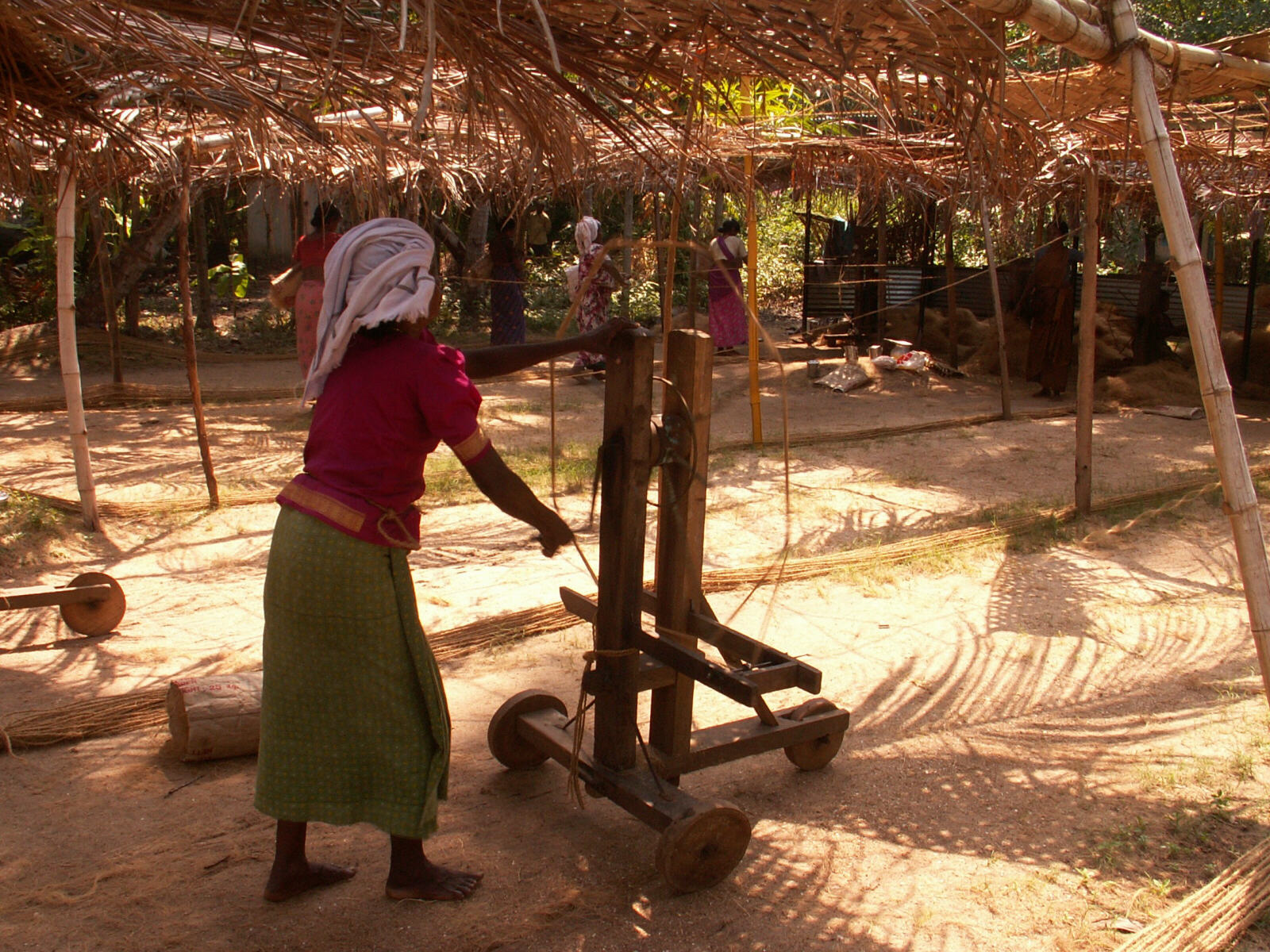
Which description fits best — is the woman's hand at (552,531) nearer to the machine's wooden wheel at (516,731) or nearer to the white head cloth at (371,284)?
the white head cloth at (371,284)

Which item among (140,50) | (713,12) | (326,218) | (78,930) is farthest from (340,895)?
(326,218)

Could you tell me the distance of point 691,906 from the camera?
2.33 metres

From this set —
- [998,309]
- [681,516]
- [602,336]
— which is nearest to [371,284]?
[602,336]

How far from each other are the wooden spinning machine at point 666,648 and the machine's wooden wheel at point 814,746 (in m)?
0.15

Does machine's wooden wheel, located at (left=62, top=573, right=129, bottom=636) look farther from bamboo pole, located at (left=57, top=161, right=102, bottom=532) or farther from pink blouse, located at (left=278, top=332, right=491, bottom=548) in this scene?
pink blouse, located at (left=278, top=332, right=491, bottom=548)

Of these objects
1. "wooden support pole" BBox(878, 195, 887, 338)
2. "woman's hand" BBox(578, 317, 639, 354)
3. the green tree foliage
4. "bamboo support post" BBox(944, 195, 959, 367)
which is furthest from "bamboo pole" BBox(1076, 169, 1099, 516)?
the green tree foliage

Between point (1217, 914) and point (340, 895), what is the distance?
1.86 m

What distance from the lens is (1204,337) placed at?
2.64m

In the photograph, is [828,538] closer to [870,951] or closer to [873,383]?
[870,951]

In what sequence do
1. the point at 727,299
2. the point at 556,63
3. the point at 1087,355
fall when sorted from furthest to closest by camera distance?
1. the point at 727,299
2. the point at 1087,355
3. the point at 556,63

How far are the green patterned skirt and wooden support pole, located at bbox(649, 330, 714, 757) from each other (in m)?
0.58

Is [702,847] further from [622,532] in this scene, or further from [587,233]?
[587,233]

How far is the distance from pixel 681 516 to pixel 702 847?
2.40 feet

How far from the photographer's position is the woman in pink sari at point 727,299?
31.8 feet
